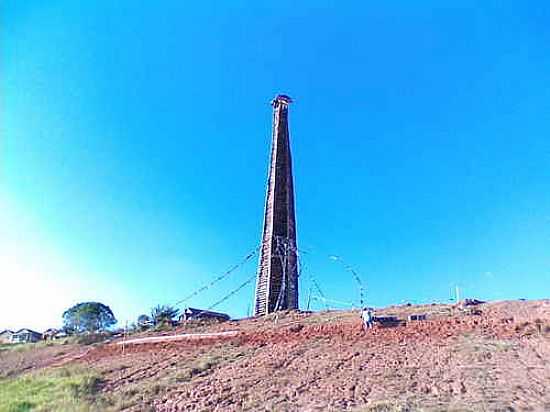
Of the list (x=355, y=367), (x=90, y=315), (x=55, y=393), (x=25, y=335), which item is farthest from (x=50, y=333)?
(x=355, y=367)

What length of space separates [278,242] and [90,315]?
33.3 m

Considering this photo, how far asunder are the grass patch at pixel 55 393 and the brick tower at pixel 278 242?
1284 centimetres

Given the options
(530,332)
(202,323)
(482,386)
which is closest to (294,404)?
(482,386)

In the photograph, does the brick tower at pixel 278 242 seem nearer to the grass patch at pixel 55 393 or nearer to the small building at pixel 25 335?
the grass patch at pixel 55 393

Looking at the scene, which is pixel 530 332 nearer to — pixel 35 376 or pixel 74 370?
pixel 74 370

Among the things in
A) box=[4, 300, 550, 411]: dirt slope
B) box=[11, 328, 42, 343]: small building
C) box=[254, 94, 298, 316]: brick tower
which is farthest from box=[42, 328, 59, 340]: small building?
box=[4, 300, 550, 411]: dirt slope

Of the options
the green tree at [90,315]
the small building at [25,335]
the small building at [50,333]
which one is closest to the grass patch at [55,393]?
the small building at [50,333]

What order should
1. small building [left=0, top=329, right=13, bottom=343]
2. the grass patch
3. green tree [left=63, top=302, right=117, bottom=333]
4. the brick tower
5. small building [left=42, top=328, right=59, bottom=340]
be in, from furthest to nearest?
green tree [left=63, top=302, right=117, bottom=333] → small building [left=0, top=329, right=13, bottom=343] → small building [left=42, top=328, right=59, bottom=340] → the brick tower → the grass patch

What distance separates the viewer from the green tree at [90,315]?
53.6 metres

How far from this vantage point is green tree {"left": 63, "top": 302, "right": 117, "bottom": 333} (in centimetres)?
5362

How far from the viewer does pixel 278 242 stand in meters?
29.2

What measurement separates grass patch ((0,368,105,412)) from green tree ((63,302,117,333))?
38.2 meters

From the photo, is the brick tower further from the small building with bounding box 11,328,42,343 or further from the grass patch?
the small building with bounding box 11,328,42,343

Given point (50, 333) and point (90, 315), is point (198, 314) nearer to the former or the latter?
point (50, 333)
